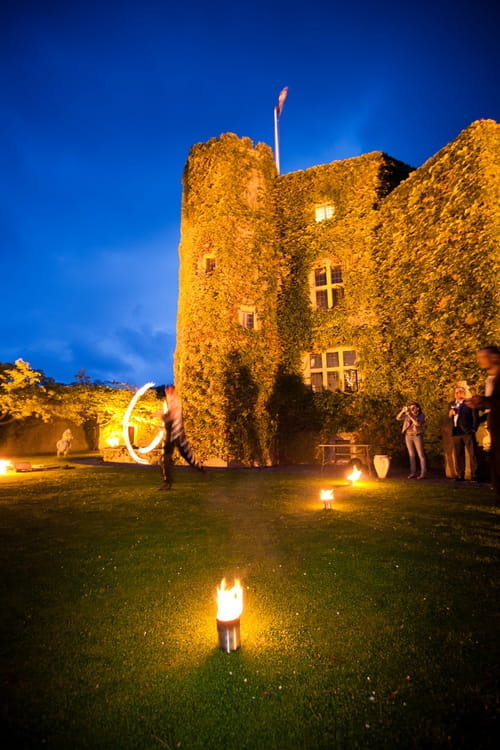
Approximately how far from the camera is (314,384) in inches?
678

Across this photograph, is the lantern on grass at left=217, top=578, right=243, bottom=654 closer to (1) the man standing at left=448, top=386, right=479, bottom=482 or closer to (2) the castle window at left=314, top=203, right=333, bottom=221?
(1) the man standing at left=448, top=386, right=479, bottom=482

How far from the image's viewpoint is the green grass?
2.06m

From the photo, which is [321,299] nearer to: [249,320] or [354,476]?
[249,320]

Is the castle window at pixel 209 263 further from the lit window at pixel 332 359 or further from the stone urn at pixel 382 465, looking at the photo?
the stone urn at pixel 382 465

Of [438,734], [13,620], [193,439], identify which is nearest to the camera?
[438,734]

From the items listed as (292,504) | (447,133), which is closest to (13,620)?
(292,504)

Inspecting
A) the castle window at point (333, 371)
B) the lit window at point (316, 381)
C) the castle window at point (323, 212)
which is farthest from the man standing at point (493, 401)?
the castle window at point (323, 212)

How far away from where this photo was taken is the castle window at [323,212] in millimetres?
18094

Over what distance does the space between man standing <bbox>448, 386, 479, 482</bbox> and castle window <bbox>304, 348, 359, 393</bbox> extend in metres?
5.75

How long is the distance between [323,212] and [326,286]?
3.97 metres

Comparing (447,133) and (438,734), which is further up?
(447,133)

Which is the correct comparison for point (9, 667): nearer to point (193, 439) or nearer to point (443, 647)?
point (443, 647)

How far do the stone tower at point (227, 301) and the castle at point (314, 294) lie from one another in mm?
62

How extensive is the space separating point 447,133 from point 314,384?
576 feet
